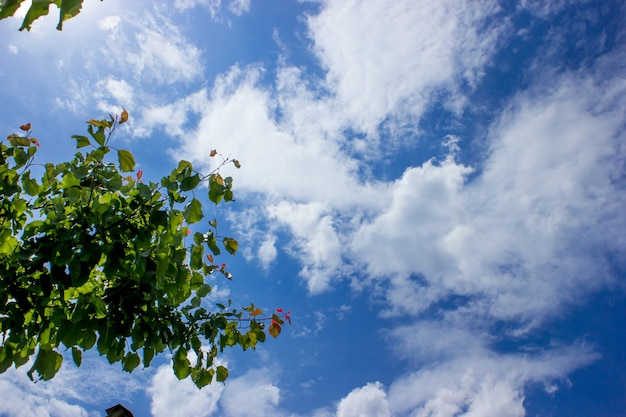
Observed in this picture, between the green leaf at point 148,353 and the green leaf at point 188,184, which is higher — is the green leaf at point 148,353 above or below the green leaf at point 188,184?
below

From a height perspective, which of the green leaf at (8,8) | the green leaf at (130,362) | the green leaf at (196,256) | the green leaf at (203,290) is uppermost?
the green leaf at (196,256)

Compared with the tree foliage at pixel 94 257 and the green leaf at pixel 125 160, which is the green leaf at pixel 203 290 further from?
the green leaf at pixel 125 160

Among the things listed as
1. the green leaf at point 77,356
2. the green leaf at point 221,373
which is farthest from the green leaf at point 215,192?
the green leaf at point 221,373

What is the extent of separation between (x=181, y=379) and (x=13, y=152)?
A: 290cm

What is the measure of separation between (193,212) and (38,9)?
226 cm

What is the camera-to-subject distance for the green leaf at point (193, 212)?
146 inches

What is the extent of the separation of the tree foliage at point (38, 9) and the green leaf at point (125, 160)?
217cm

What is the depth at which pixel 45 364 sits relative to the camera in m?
3.93

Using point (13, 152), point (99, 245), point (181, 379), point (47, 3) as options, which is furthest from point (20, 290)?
point (47, 3)

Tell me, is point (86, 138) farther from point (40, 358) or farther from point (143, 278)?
point (40, 358)

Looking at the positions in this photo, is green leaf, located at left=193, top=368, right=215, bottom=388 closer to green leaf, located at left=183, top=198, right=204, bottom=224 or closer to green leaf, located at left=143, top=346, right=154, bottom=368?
green leaf, located at left=143, top=346, right=154, bottom=368

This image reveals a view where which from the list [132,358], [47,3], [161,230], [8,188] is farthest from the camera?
[132,358]

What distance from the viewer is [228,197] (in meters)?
3.98

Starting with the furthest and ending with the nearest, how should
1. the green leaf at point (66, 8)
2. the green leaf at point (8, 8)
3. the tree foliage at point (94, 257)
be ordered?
the tree foliage at point (94, 257) → the green leaf at point (8, 8) → the green leaf at point (66, 8)
